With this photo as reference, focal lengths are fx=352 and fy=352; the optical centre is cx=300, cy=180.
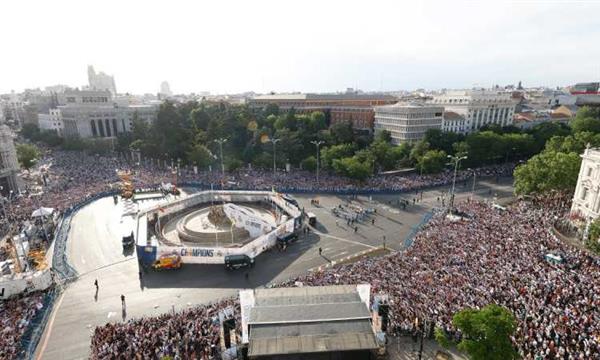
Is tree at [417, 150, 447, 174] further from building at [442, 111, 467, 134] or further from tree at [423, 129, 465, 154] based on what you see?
building at [442, 111, 467, 134]

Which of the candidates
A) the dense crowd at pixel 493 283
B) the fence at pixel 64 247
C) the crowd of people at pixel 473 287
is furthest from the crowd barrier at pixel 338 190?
the dense crowd at pixel 493 283

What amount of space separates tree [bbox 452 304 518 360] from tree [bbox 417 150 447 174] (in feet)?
159

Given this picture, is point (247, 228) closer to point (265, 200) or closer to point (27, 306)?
point (265, 200)

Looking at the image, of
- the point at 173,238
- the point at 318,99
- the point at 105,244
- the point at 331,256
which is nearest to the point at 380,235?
the point at 331,256

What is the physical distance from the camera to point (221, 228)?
3856cm

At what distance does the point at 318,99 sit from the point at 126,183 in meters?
70.8

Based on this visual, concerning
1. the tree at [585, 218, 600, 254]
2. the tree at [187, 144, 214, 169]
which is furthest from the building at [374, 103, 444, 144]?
the tree at [585, 218, 600, 254]

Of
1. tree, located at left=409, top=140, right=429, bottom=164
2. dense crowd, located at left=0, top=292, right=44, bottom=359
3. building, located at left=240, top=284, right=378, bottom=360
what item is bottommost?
dense crowd, located at left=0, top=292, right=44, bottom=359

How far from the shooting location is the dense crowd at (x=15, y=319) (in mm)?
20281

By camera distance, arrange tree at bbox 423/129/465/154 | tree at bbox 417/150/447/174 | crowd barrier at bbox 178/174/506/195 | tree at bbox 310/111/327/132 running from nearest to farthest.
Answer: crowd barrier at bbox 178/174/506/195
tree at bbox 417/150/447/174
tree at bbox 423/129/465/154
tree at bbox 310/111/327/132

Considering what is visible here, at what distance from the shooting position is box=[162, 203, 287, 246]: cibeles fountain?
36.6 metres

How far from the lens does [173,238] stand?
3775 cm

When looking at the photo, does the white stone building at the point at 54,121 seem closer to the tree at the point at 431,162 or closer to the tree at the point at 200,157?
the tree at the point at 200,157

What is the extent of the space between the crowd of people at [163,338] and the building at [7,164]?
4586cm
